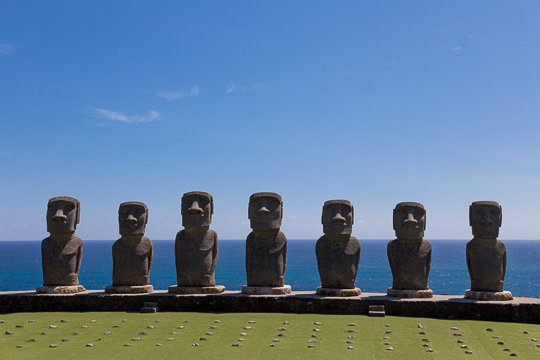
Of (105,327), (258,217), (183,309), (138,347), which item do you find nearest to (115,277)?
(183,309)

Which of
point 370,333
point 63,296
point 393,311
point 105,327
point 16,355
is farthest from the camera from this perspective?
point 63,296

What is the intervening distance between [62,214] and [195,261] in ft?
11.0

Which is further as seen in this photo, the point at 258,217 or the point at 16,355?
the point at 258,217

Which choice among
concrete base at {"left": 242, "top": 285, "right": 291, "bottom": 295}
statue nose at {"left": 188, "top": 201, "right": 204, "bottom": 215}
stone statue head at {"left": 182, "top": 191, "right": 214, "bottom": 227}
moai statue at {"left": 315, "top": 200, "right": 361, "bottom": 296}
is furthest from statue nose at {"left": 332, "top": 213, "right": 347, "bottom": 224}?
statue nose at {"left": 188, "top": 201, "right": 204, "bottom": 215}

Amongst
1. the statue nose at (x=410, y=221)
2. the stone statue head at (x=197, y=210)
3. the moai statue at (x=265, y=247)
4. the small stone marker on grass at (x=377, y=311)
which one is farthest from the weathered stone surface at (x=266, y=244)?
the statue nose at (x=410, y=221)

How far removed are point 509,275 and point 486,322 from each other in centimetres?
7065

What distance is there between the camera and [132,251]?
41.7ft

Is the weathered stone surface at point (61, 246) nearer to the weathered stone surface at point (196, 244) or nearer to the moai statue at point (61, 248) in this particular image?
the moai statue at point (61, 248)

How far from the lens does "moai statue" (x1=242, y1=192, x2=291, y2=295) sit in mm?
12172

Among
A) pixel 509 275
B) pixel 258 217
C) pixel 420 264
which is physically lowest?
pixel 509 275

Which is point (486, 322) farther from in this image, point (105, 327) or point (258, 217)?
point (105, 327)

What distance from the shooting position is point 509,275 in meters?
74.2

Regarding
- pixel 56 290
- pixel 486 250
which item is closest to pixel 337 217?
pixel 486 250

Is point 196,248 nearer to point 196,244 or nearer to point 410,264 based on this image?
point 196,244
